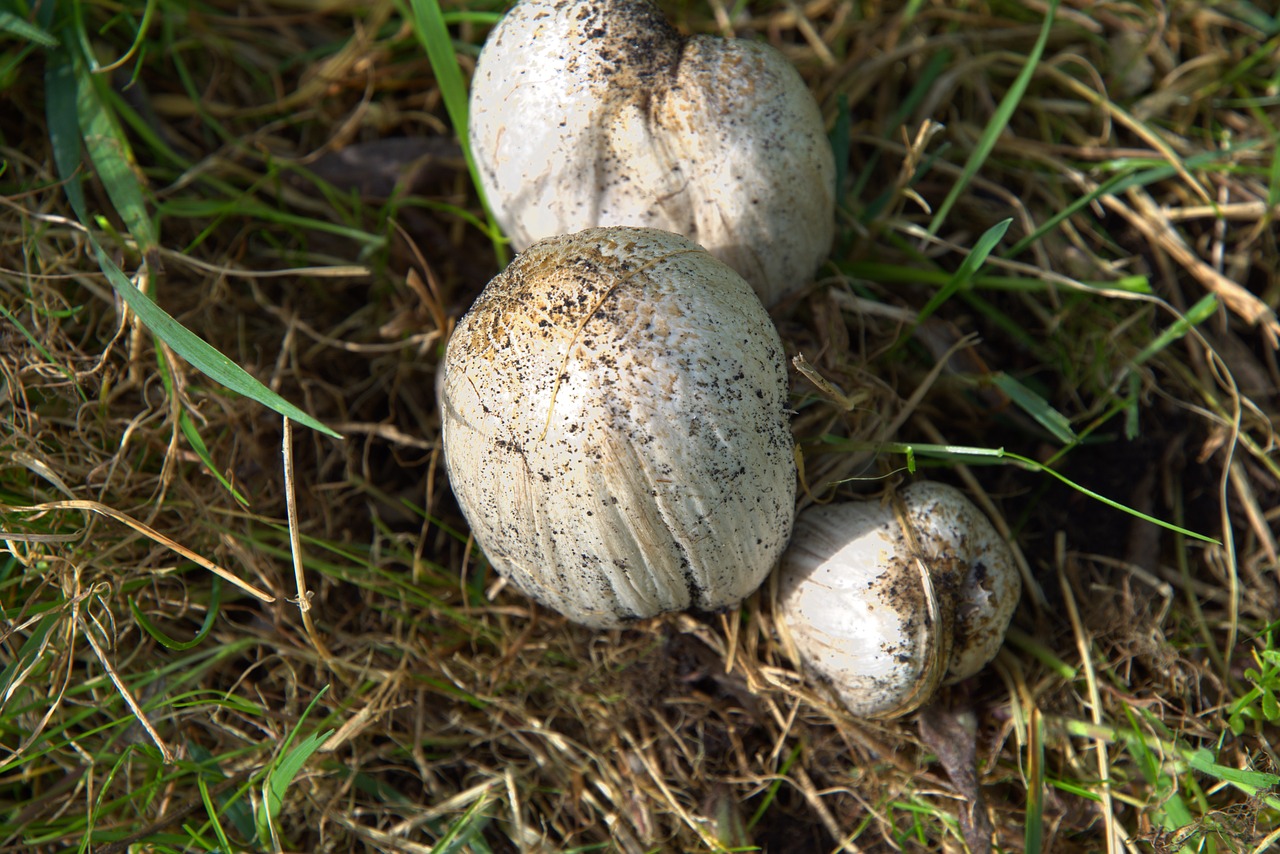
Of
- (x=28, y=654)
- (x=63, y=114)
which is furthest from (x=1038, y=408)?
(x=63, y=114)

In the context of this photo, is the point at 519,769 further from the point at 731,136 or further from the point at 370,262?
the point at 731,136

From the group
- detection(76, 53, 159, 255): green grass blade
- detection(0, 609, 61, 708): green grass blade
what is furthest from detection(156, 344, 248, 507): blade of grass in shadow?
detection(0, 609, 61, 708): green grass blade

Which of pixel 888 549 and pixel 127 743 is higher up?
pixel 888 549

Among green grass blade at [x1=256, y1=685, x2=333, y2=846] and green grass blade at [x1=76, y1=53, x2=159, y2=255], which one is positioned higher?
green grass blade at [x1=76, y1=53, x2=159, y2=255]

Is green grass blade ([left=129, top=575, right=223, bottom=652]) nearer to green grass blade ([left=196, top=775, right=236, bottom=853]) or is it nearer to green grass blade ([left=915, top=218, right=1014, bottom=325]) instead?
green grass blade ([left=196, top=775, right=236, bottom=853])

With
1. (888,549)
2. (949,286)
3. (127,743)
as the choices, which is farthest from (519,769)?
(949,286)
